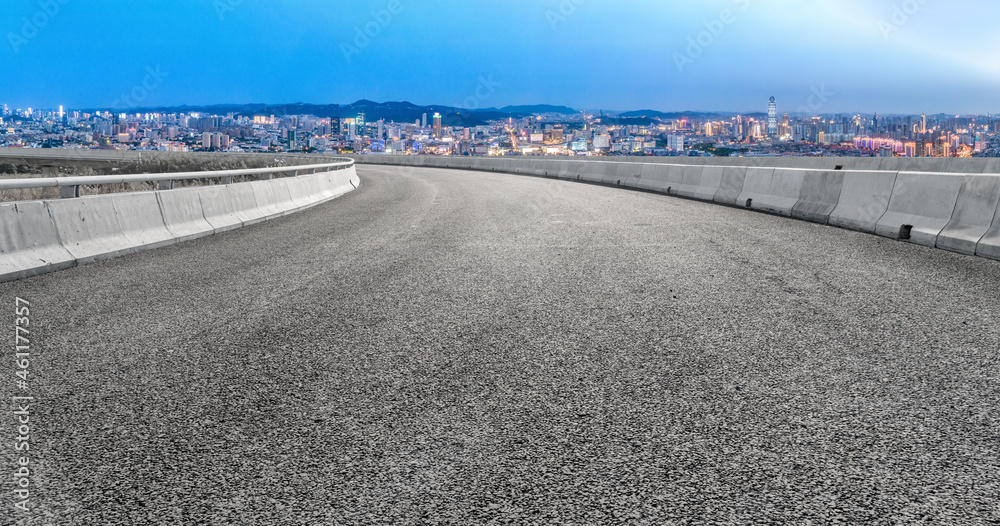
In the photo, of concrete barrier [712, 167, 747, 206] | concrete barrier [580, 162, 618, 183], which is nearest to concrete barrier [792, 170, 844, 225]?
concrete barrier [712, 167, 747, 206]

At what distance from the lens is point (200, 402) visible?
3916mm

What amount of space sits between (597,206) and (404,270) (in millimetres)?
9260

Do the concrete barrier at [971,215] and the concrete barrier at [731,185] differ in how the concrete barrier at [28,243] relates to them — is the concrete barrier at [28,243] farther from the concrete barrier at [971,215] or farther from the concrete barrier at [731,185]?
the concrete barrier at [731,185]

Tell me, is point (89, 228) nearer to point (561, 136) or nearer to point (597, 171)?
point (597, 171)

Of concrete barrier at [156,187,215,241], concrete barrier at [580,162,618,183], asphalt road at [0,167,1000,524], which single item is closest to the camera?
asphalt road at [0,167,1000,524]

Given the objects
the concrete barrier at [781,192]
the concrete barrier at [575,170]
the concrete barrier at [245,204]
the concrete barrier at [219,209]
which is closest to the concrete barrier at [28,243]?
the concrete barrier at [219,209]

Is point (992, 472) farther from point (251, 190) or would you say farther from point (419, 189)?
point (419, 189)

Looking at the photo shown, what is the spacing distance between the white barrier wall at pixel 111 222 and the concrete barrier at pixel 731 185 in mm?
11101

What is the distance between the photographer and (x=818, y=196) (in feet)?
46.3

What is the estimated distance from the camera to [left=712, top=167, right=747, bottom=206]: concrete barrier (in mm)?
18194

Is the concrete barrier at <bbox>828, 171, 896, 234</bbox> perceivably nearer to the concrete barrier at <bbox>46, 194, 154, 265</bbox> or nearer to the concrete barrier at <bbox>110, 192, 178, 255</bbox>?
the concrete barrier at <bbox>110, 192, 178, 255</bbox>

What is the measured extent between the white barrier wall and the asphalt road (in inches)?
21.7

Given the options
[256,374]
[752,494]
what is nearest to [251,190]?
[256,374]

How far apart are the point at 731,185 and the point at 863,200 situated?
6265mm
